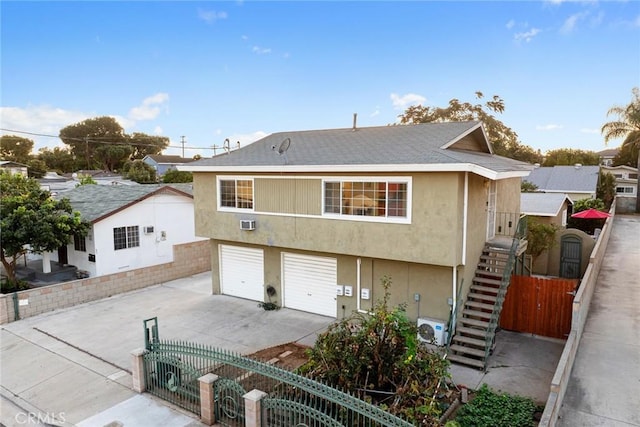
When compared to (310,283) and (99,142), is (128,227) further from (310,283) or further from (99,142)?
(99,142)

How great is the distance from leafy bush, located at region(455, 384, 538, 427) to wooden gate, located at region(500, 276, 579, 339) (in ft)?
14.1

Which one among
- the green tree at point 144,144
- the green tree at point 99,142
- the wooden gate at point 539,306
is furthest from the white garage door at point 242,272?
the green tree at point 144,144

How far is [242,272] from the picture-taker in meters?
15.3

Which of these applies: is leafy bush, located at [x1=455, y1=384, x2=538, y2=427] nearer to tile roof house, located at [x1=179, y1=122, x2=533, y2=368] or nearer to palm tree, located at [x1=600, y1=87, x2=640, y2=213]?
tile roof house, located at [x1=179, y1=122, x2=533, y2=368]

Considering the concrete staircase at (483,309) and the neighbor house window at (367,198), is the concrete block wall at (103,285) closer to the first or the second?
the neighbor house window at (367,198)

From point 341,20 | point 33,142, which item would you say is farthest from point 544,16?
point 33,142

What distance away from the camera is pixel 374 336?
24.7 feet

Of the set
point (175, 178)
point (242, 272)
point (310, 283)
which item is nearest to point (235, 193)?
point (242, 272)

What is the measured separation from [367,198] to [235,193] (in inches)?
207

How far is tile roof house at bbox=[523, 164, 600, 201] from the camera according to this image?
3338 centimetres

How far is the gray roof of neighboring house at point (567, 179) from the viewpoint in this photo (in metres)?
33.8

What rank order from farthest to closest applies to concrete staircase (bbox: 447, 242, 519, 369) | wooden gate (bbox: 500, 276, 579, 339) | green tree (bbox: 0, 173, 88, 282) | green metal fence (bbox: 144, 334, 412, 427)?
green tree (bbox: 0, 173, 88, 282) < wooden gate (bbox: 500, 276, 579, 339) < concrete staircase (bbox: 447, 242, 519, 369) < green metal fence (bbox: 144, 334, 412, 427)

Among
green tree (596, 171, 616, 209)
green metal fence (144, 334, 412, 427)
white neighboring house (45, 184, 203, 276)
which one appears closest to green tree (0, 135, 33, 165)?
white neighboring house (45, 184, 203, 276)

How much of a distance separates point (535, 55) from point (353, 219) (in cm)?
1503
